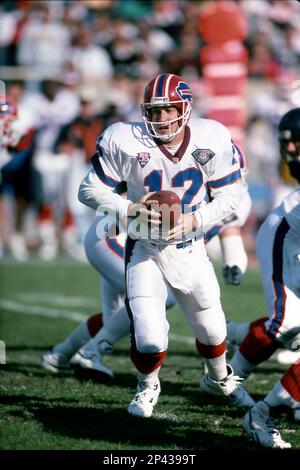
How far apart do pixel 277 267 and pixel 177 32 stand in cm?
995

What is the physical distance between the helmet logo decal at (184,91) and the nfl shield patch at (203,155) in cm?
27

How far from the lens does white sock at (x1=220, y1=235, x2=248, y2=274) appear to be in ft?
16.7

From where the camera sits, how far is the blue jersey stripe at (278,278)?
13.7ft

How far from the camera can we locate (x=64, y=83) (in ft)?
39.4

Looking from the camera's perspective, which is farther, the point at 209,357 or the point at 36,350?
the point at 36,350

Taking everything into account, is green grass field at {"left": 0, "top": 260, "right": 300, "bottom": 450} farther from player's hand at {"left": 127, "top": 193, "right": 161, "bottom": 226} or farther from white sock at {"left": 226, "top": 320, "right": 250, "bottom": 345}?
player's hand at {"left": 127, "top": 193, "right": 161, "bottom": 226}

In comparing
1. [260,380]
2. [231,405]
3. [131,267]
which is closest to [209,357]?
[231,405]

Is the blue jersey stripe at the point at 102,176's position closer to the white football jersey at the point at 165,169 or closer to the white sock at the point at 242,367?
the white football jersey at the point at 165,169

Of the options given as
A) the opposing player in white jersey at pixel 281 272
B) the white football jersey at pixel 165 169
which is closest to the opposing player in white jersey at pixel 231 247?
the opposing player in white jersey at pixel 281 272

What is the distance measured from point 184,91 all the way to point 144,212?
654 mm

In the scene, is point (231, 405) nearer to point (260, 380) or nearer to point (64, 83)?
point (260, 380)

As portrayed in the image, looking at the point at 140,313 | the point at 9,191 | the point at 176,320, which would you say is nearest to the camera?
the point at 140,313

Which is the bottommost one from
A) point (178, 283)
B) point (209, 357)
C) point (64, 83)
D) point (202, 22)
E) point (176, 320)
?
point (176, 320)

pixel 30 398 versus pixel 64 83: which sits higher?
pixel 64 83
